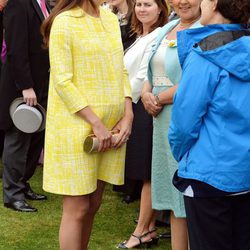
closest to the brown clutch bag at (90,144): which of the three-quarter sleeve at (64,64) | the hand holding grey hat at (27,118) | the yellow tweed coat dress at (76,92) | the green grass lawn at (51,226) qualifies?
the yellow tweed coat dress at (76,92)

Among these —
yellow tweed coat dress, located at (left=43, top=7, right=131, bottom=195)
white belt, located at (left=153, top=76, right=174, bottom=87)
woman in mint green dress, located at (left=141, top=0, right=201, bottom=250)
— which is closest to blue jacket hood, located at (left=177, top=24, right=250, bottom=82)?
yellow tweed coat dress, located at (left=43, top=7, right=131, bottom=195)

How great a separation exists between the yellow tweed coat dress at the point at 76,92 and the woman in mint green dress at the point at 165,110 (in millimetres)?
485

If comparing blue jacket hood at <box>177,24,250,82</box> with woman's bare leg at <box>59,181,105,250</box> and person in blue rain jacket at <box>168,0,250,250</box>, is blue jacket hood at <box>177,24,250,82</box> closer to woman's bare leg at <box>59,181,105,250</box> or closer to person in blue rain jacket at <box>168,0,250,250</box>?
person in blue rain jacket at <box>168,0,250,250</box>

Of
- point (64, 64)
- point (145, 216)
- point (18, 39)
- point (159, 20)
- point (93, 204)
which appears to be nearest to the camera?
point (64, 64)

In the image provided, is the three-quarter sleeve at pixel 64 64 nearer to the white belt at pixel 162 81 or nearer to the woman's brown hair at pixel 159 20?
the white belt at pixel 162 81

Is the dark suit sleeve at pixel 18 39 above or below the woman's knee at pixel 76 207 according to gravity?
above

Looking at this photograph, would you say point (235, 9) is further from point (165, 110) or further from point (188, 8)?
point (165, 110)

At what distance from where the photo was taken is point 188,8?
13.4 ft

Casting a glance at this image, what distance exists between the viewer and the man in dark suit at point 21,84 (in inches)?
206

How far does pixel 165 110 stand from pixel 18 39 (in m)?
1.60

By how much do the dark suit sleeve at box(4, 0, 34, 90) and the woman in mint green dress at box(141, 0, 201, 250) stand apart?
128 centimetres

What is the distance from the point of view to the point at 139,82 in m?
4.79

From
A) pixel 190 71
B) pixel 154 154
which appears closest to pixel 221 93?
pixel 190 71

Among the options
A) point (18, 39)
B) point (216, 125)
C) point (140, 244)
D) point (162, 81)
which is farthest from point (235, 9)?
point (18, 39)
